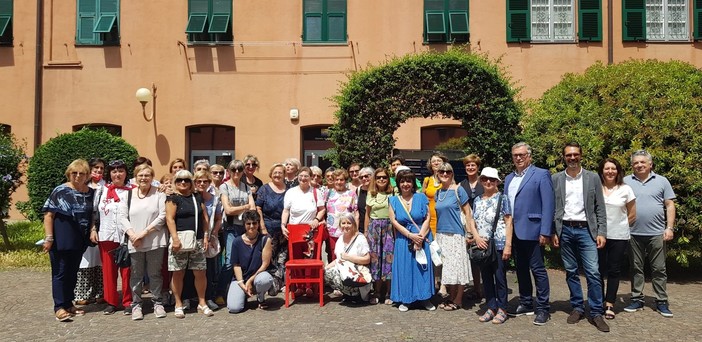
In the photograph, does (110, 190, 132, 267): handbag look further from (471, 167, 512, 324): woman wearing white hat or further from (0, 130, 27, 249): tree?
(0, 130, 27, 249): tree

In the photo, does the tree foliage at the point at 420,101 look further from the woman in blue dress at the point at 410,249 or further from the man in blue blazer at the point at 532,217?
the man in blue blazer at the point at 532,217

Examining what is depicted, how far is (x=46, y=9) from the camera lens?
1524 centimetres

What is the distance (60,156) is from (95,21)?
19.5 ft

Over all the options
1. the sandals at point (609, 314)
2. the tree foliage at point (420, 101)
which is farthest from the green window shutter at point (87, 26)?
the sandals at point (609, 314)

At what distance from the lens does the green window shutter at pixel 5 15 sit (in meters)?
15.2

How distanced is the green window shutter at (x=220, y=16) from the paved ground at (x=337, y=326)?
30.8ft

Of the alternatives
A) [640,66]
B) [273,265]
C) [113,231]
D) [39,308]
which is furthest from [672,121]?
[39,308]

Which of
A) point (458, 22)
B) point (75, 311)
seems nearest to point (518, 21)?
point (458, 22)

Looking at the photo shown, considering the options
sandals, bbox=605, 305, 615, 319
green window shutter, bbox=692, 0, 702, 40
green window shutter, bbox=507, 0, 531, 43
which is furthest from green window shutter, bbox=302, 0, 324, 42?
sandals, bbox=605, 305, 615, 319

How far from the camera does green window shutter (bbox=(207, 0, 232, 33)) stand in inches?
578

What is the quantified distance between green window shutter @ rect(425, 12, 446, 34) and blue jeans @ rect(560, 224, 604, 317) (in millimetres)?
9550

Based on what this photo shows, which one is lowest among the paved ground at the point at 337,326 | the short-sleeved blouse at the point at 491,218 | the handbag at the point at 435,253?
the paved ground at the point at 337,326

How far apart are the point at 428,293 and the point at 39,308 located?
4.57m

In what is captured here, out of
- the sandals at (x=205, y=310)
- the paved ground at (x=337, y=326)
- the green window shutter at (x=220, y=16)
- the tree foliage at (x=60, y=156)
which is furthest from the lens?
the green window shutter at (x=220, y=16)
